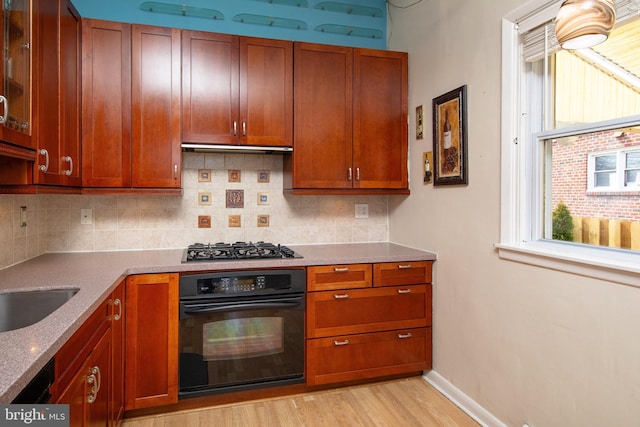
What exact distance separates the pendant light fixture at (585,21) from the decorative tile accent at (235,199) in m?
2.20

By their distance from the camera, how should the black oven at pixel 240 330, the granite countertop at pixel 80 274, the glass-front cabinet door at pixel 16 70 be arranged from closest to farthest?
the granite countertop at pixel 80 274, the glass-front cabinet door at pixel 16 70, the black oven at pixel 240 330

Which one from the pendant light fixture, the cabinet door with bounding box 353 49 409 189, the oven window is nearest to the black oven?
the oven window

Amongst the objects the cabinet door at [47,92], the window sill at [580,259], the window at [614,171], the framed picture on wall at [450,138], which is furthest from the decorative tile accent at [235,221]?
the window at [614,171]

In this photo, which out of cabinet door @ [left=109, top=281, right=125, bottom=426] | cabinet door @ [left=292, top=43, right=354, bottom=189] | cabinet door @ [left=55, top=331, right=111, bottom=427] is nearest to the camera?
cabinet door @ [left=55, top=331, right=111, bottom=427]

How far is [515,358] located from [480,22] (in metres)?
1.81

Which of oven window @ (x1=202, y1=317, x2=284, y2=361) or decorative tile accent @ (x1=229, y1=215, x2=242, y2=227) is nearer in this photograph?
oven window @ (x1=202, y1=317, x2=284, y2=361)

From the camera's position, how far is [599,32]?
1.19 metres

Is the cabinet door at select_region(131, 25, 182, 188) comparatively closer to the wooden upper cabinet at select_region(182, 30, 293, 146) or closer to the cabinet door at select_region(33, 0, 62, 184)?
the wooden upper cabinet at select_region(182, 30, 293, 146)

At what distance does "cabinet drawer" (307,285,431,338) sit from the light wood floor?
40 centimetres

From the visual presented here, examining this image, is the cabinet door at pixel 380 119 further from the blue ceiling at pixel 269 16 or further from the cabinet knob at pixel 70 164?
the cabinet knob at pixel 70 164

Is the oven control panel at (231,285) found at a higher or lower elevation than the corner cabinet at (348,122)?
lower

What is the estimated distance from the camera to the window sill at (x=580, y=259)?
147 cm

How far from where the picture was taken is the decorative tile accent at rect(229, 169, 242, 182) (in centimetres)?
291

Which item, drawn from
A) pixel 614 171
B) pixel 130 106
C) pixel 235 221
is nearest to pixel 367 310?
pixel 235 221
